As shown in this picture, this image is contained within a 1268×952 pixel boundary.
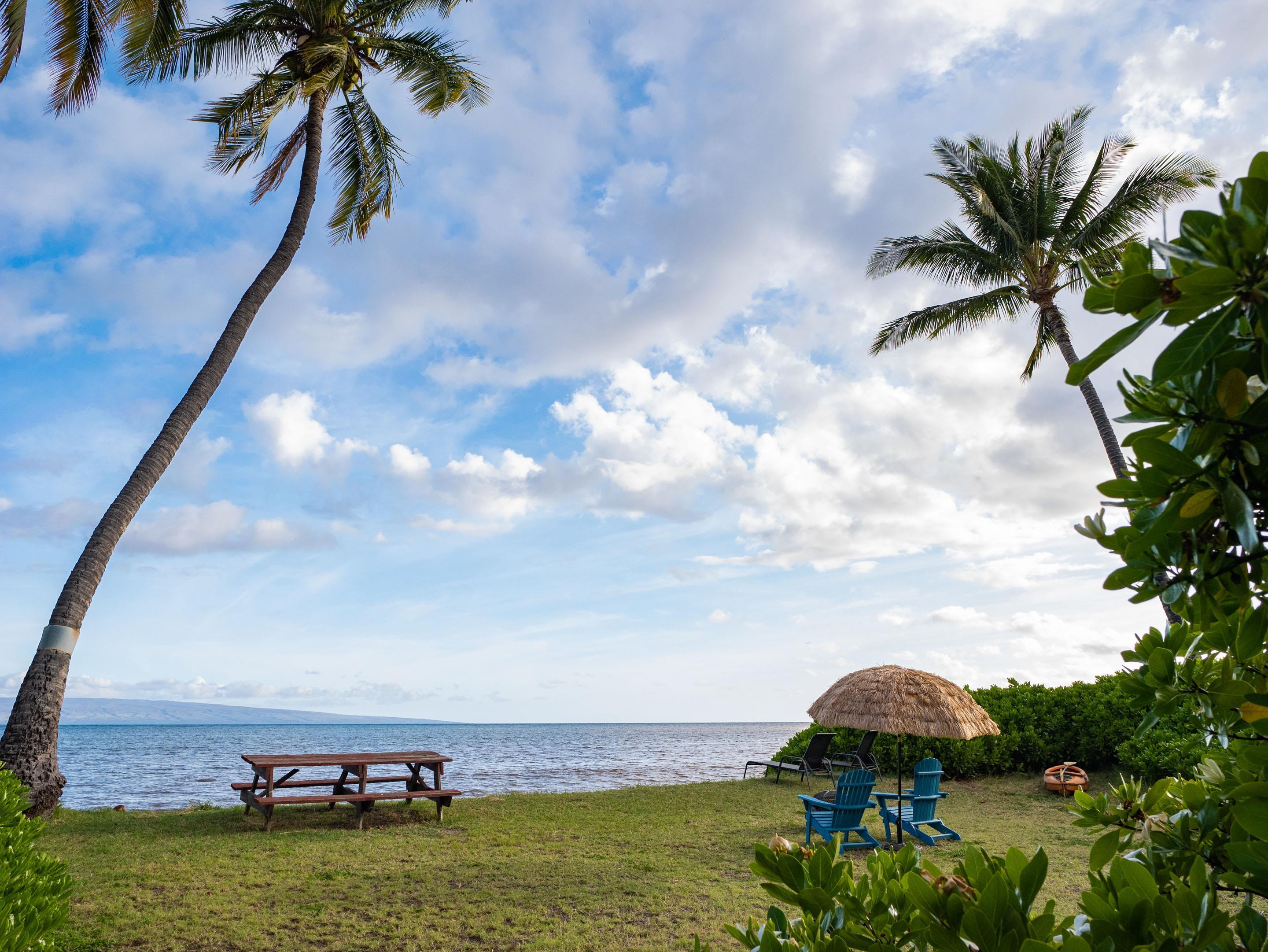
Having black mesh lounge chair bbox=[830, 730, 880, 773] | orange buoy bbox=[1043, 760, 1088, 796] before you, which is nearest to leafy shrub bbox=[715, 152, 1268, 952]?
black mesh lounge chair bbox=[830, 730, 880, 773]

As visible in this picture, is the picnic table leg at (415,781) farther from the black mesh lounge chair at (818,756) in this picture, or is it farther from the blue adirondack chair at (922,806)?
the black mesh lounge chair at (818,756)

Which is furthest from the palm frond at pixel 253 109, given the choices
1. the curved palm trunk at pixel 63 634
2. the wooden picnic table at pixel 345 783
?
the wooden picnic table at pixel 345 783

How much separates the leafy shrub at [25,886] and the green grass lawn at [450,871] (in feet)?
4.75

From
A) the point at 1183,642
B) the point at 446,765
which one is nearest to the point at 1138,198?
the point at 1183,642

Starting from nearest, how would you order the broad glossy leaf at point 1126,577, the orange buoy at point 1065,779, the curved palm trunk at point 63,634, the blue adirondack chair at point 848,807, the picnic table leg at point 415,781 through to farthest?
the broad glossy leaf at point 1126,577, the curved palm trunk at point 63,634, the blue adirondack chair at point 848,807, the picnic table leg at point 415,781, the orange buoy at point 1065,779

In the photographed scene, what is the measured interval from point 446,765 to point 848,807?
20.5 m

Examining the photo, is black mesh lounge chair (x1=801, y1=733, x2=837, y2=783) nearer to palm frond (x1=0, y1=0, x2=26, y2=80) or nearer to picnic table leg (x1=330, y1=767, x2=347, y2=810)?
picnic table leg (x1=330, y1=767, x2=347, y2=810)

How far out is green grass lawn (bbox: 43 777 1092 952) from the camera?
479cm

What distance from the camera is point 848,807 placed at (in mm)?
7109

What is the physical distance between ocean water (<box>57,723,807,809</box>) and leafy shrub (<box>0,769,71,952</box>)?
357 inches

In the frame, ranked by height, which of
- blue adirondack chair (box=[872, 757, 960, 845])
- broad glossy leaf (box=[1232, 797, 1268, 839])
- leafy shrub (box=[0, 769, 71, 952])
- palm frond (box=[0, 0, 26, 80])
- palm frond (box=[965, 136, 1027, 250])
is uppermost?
palm frond (box=[965, 136, 1027, 250])

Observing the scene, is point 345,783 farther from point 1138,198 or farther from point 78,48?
point 1138,198

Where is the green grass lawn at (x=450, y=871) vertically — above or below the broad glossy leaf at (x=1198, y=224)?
below

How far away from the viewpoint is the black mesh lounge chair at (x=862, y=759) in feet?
36.2
